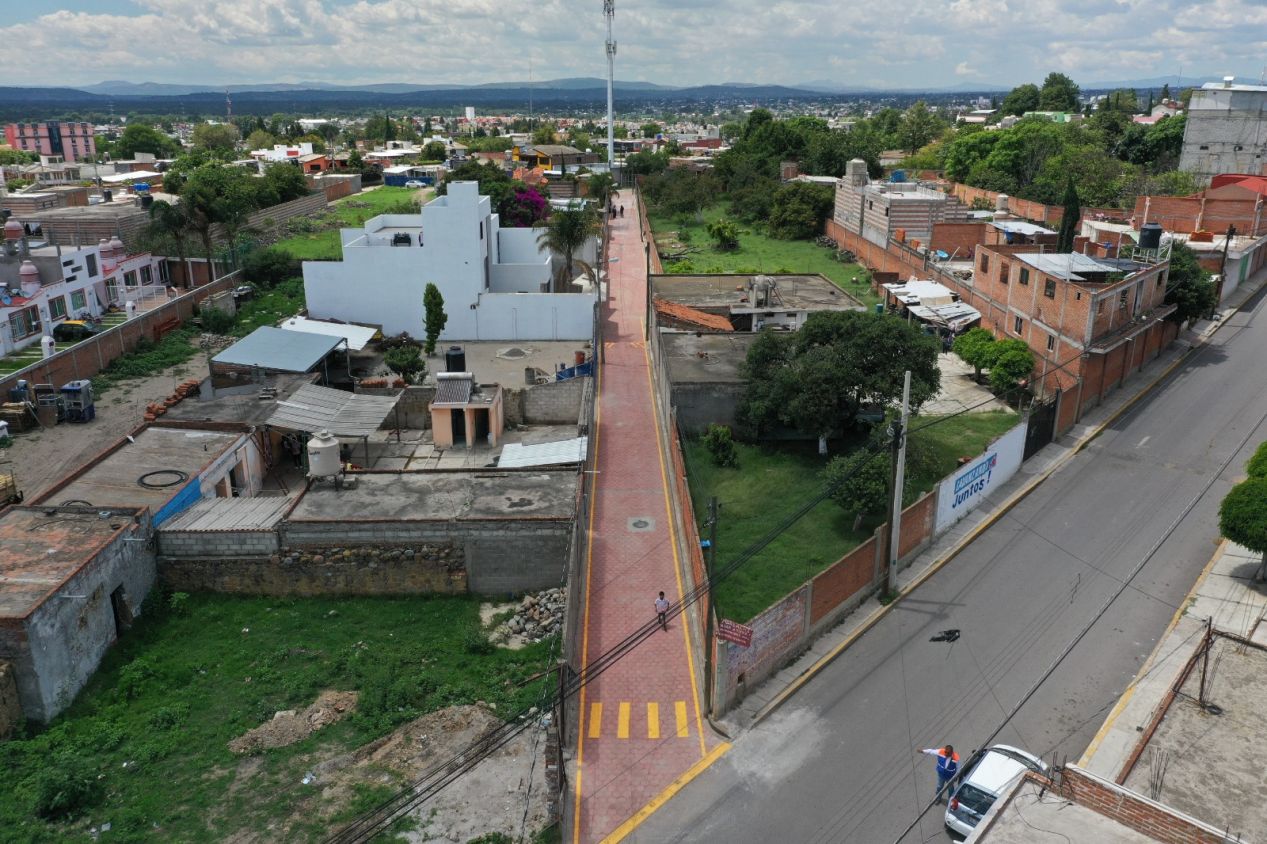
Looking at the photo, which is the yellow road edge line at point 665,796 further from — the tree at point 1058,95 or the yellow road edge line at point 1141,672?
the tree at point 1058,95

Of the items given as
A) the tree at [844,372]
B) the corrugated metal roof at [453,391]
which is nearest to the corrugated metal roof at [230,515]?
the corrugated metal roof at [453,391]

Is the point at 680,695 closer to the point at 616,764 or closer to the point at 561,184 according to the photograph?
the point at 616,764

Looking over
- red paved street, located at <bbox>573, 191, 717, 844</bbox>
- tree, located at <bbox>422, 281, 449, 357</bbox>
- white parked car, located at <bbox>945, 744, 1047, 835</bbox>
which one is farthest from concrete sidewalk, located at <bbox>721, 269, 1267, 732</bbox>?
tree, located at <bbox>422, 281, 449, 357</bbox>

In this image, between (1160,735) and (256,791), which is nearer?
(1160,735)

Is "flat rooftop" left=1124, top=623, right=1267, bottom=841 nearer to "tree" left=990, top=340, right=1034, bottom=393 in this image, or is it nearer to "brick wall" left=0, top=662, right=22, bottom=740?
"brick wall" left=0, top=662, right=22, bottom=740

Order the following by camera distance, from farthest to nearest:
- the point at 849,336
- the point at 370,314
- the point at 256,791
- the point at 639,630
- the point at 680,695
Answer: the point at 370,314 → the point at 849,336 → the point at 639,630 → the point at 680,695 → the point at 256,791

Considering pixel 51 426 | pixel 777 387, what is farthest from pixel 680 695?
pixel 51 426

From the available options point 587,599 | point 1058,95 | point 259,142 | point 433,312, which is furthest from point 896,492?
point 1058,95
